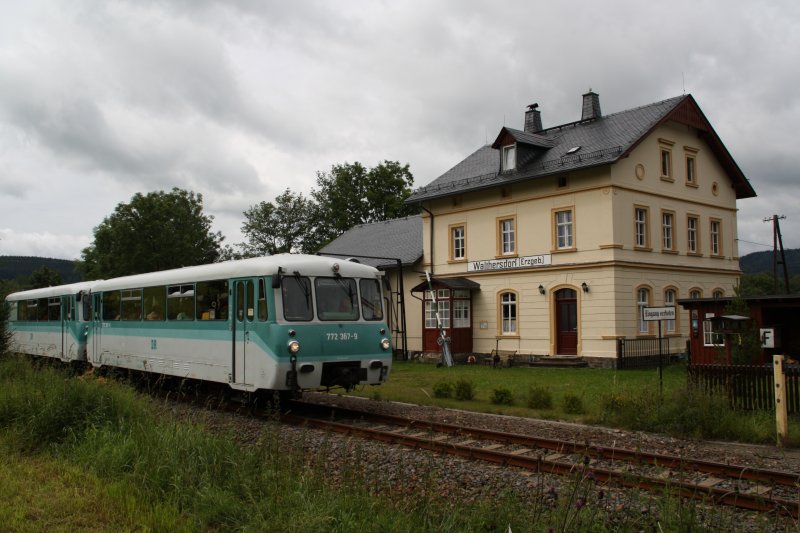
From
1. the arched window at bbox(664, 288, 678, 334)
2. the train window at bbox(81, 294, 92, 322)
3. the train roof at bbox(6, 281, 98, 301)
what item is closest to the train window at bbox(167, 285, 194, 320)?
the train window at bbox(81, 294, 92, 322)

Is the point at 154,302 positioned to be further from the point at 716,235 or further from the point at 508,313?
the point at 716,235

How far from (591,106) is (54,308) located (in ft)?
72.8

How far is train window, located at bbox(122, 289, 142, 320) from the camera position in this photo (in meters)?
16.8

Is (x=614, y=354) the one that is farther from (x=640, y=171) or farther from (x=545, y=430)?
(x=545, y=430)

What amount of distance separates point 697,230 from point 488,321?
9598mm

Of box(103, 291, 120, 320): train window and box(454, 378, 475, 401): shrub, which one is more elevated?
box(103, 291, 120, 320): train window

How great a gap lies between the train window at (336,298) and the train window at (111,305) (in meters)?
7.94

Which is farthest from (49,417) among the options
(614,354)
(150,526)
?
(614,354)

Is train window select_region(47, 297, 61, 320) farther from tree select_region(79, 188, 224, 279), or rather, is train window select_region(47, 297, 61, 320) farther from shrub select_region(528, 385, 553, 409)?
tree select_region(79, 188, 224, 279)

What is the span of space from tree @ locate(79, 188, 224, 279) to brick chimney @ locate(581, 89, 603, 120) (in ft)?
109

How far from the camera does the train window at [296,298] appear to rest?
39.5 feet

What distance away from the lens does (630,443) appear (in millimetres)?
10430

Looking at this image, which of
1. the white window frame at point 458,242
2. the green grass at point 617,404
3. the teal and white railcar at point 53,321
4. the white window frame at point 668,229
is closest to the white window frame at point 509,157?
the white window frame at point 458,242

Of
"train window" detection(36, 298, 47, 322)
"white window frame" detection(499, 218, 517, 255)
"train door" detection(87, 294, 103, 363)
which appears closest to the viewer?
"train door" detection(87, 294, 103, 363)
